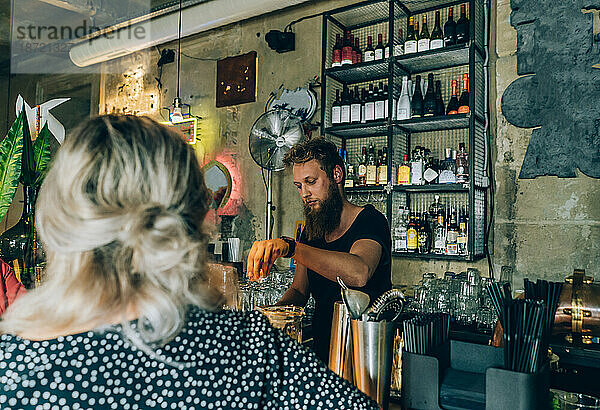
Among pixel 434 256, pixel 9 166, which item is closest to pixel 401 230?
pixel 434 256

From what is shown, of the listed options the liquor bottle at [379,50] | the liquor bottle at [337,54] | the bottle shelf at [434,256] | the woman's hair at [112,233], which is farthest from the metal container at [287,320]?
the liquor bottle at [337,54]

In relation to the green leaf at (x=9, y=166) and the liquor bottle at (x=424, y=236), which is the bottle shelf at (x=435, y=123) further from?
the green leaf at (x=9, y=166)

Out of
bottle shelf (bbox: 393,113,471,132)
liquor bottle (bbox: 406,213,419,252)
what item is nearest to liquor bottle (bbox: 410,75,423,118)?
bottle shelf (bbox: 393,113,471,132)

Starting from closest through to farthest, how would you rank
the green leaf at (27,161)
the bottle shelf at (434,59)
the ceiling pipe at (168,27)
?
the green leaf at (27,161) → the bottle shelf at (434,59) → the ceiling pipe at (168,27)

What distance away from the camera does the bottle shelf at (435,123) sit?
3.31 meters

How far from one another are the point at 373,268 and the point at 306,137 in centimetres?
→ 222

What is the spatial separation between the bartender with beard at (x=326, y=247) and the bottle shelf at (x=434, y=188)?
1.15 meters

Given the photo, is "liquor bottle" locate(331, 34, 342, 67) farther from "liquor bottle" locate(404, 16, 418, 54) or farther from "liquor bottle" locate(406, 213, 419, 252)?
"liquor bottle" locate(406, 213, 419, 252)

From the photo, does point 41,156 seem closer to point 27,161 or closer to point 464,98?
point 27,161

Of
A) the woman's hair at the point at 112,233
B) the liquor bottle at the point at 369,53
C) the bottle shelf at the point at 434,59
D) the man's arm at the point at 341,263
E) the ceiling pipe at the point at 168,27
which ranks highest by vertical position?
the ceiling pipe at the point at 168,27

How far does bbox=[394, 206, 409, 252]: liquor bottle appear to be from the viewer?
11.6 feet

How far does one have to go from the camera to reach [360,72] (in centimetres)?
385

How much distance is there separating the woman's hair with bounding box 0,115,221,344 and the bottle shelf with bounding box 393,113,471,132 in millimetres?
2784

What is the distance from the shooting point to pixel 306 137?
13.4 feet
